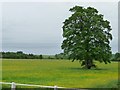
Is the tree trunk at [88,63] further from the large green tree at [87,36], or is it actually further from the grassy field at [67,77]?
the grassy field at [67,77]

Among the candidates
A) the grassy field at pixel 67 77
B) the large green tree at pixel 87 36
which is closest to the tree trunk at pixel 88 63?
the large green tree at pixel 87 36

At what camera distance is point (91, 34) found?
2277 inches

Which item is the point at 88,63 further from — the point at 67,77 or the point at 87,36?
the point at 67,77

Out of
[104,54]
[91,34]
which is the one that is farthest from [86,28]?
[104,54]

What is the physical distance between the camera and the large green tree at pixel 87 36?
57412 mm

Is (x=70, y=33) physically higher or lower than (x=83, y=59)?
higher

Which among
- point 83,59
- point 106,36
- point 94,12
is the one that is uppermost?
point 94,12

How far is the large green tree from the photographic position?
188 ft

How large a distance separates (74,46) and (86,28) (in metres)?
3.31

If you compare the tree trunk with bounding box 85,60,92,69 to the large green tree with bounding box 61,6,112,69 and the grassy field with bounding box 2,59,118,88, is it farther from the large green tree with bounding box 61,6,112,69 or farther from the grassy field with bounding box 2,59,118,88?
the grassy field with bounding box 2,59,118,88

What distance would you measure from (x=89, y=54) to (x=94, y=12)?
7.36 meters

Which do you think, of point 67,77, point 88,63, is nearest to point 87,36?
A: point 88,63

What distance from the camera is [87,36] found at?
57.6 m

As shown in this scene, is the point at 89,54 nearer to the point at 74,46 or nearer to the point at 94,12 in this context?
the point at 74,46
